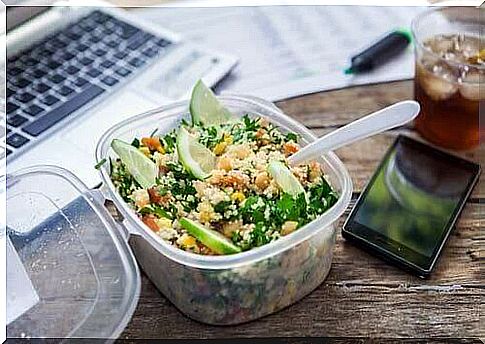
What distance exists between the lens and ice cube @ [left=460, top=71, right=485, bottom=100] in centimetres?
103

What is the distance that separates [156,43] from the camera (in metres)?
1.24

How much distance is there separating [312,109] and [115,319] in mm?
450

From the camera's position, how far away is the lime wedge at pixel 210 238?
32.2 inches

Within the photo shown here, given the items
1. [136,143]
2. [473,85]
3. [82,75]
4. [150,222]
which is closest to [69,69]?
[82,75]

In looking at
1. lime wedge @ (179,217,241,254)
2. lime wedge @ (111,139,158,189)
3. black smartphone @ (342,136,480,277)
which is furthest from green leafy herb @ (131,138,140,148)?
black smartphone @ (342,136,480,277)

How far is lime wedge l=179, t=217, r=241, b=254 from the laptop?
22cm

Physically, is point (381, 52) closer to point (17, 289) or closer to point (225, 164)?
point (225, 164)

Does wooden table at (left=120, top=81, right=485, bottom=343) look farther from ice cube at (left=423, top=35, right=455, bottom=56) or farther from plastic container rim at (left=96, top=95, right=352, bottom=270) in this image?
ice cube at (left=423, top=35, right=455, bottom=56)

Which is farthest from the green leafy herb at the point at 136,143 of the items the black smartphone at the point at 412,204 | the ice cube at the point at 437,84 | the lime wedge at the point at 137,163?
the ice cube at the point at 437,84

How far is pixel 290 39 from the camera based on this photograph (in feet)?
4.23

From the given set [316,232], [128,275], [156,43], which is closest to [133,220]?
[128,275]

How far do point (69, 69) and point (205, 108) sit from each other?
292mm

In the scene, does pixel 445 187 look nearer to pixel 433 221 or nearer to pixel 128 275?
pixel 433 221

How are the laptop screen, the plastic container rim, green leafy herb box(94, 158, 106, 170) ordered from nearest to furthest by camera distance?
the plastic container rim → green leafy herb box(94, 158, 106, 170) → the laptop screen
